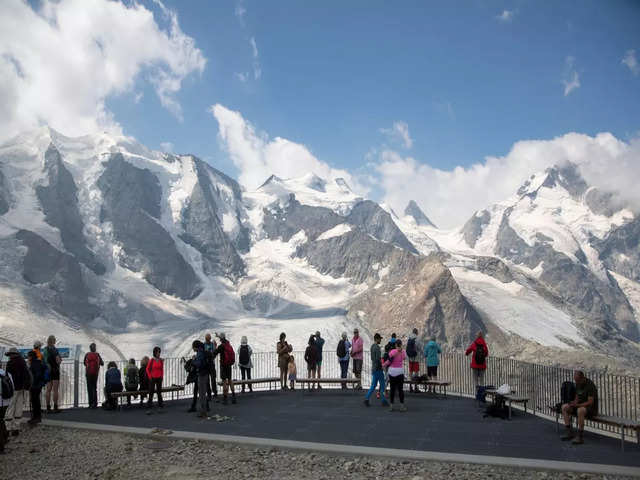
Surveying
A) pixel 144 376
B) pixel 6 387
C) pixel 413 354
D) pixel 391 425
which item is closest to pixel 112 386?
pixel 144 376

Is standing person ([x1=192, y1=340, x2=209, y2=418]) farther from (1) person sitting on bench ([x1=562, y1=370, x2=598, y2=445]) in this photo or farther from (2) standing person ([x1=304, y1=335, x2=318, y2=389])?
(1) person sitting on bench ([x1=562, y1=370, x2=598, y2=445])

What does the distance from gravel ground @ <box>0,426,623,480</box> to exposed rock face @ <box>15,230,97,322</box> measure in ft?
590

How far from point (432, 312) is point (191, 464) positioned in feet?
553

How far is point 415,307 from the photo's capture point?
182 metres

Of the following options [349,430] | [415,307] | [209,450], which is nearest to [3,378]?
[209,450]

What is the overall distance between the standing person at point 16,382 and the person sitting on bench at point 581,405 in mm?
13760

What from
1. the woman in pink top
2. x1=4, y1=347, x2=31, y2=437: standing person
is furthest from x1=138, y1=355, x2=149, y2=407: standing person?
the woman in pink top

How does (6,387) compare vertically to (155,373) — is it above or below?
above

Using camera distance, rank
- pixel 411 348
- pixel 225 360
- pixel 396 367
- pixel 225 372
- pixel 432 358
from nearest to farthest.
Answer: pixel 396 367
pixel 225 360
pixel 225 372
pixel 432 358
pixel 411 348

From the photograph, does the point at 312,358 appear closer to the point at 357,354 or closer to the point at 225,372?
the point at 357,354

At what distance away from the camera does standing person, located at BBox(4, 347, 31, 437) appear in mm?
16203

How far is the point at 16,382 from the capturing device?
16.2 m

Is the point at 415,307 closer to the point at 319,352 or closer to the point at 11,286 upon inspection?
the point at 11,286

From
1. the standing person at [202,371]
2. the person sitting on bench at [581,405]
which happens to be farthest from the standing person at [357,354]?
the person sitting on bench at [581,405]
